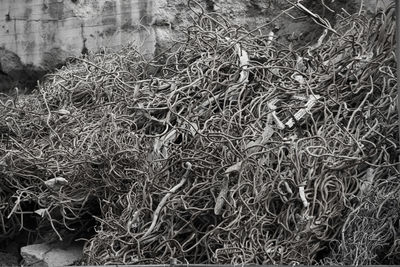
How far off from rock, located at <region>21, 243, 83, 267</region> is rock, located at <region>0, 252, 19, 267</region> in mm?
250

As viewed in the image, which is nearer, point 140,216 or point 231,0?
point 140,216

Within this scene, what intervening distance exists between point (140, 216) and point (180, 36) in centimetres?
215

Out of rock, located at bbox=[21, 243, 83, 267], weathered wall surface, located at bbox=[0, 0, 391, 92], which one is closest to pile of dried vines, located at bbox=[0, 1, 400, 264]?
rock, located at bbox=[21, 243, 83, 267]

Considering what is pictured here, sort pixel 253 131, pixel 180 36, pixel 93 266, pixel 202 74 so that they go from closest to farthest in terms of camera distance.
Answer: pixel 93 266
pixel 253 131
pixel 202 74
pixel 180 36

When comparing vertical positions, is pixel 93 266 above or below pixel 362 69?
below

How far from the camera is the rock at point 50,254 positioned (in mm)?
6008

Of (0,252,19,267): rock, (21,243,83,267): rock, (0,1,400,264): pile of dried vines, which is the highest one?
(0,1,400,264): pile of dried vines

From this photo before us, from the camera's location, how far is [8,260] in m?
6.41

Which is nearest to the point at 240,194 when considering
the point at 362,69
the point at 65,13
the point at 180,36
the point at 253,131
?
the point at 253,131

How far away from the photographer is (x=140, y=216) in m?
5.70

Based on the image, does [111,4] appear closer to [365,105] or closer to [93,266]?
[365,105]

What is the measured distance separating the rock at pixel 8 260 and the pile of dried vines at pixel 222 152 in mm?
176

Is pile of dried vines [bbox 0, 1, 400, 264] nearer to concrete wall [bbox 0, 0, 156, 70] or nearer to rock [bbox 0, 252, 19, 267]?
rock [bbox 0, 252, 19, 267]

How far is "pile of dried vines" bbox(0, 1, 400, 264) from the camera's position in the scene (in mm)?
5520
